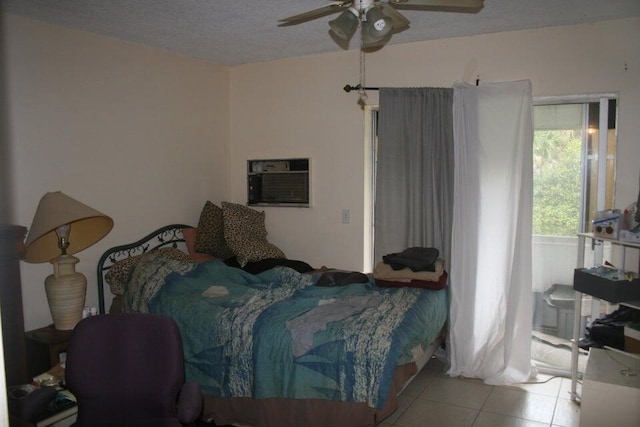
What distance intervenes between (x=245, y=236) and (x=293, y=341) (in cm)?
164

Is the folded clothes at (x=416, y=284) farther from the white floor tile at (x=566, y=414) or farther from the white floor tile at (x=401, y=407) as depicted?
the white floor tile at (x=566, y=414)

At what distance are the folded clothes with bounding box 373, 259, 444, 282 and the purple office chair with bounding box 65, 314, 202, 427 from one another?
165 cm

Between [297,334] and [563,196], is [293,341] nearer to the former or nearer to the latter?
[297,334]

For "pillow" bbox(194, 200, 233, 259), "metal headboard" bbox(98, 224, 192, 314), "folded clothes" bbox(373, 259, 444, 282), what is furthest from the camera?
"pillow" bbox(194, 200, 233, 259)

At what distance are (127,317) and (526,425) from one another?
2.44 meters

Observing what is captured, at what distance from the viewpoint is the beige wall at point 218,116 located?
3193 millimetres

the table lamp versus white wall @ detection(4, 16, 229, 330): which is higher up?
white wall @ detection(4, 16, 229, 330)

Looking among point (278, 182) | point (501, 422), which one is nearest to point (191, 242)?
point (278, 182)

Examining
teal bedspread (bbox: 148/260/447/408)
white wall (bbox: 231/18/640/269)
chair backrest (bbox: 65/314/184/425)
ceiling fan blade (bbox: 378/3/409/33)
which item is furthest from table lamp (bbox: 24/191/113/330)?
ceiling fan blade (bbox: 378/3/409/33)

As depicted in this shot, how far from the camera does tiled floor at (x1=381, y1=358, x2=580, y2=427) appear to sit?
2947mm

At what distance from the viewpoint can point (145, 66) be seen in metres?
3.87

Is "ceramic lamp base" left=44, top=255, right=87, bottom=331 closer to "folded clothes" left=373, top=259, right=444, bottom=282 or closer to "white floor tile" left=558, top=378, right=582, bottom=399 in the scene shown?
"folded clothes" left=373, top=259, right=444, bottom=282

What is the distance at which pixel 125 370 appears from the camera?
2.17 metres

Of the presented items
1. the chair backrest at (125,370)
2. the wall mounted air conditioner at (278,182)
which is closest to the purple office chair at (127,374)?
the chair backrest at (125,370)
